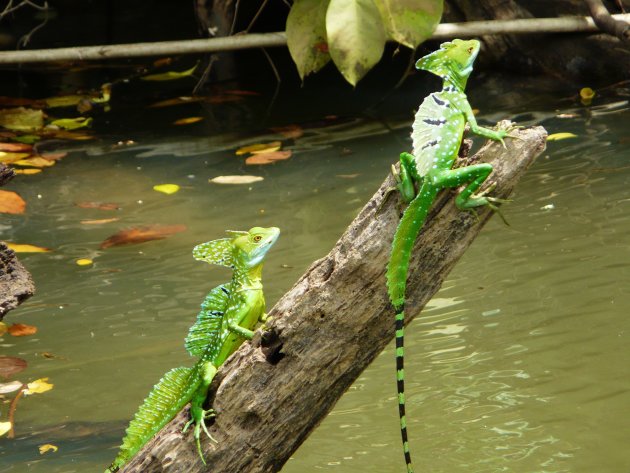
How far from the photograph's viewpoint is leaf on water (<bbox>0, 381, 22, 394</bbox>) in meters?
3.83

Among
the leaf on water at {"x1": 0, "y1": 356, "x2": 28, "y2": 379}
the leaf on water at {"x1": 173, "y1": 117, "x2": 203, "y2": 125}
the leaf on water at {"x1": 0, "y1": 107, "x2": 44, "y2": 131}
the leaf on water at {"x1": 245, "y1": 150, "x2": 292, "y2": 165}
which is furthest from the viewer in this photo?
the leaf on water at {"x1": 173, "y1": 117, "x2": 203, "y2": 125}

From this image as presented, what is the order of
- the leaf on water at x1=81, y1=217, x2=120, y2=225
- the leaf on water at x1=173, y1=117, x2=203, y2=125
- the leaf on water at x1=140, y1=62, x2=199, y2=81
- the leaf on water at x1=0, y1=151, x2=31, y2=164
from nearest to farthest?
the leaf on water at x1=81, y1=217, x2=120, y2=225 → the leaf on water at x1=0, y1=151, x2=31, y2=164 → the leaf on water at x1=173, y1=117, x2=203, y2=125 → the leaf on water at x1=140, y1=62, x2=199, y2=81

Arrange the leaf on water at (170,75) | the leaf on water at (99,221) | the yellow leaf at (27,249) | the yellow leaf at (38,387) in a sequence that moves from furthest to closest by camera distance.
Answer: the leaf on water at (170,75) → the leaf on water at (99,221) → the yellow leaf at (27,249) → the yellow leaf at (38,387)

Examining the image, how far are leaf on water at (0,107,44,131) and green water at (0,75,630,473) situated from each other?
20.0 inches

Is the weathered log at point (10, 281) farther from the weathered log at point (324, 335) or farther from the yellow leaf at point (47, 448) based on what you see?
the weathered log at point (324, 335)

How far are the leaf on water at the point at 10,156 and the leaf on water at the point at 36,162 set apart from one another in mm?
28

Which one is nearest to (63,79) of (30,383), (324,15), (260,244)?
(324,15)

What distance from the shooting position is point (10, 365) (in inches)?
159

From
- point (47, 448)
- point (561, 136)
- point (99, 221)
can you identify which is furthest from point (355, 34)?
point (47, 448)

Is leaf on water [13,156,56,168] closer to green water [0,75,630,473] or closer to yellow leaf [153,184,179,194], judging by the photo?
green water [0,75,630,473]

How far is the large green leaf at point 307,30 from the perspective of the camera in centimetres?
628

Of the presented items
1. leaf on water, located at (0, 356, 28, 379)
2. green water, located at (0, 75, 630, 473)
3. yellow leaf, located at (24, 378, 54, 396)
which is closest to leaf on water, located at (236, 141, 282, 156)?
green water, located at (0, 75, 630, 473)

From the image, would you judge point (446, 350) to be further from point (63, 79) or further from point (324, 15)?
point (63, 79)

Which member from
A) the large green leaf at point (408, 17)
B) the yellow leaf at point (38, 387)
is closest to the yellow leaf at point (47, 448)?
the yellow leaf at point (38, 387)
